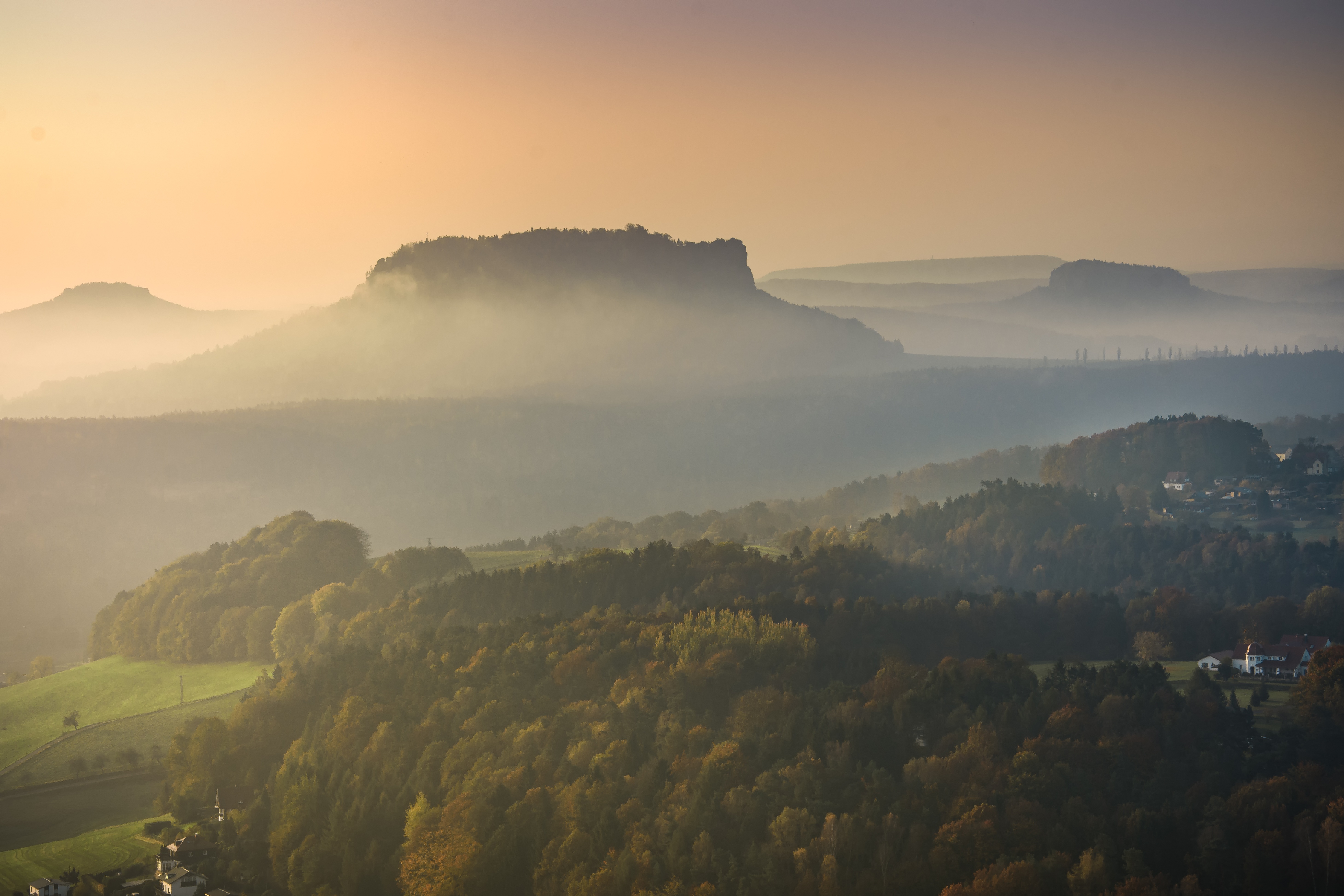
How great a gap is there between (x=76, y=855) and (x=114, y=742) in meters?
14.0

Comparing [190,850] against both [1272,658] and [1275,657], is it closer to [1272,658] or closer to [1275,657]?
[1272,658]

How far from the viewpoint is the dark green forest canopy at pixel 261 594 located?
73.6 m

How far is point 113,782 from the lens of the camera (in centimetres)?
5409

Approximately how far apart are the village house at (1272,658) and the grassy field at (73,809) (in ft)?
147

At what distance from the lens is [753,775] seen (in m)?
38.9

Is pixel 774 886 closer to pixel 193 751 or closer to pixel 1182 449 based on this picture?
pixel 193 751

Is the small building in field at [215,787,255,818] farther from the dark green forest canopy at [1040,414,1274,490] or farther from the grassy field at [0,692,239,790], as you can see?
the dark green forest canopy at [1040,414,1274,490]

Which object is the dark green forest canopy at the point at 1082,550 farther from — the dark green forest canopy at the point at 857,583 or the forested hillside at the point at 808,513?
the forested hillside at the point at 808,513

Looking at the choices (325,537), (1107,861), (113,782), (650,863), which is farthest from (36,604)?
(1107,861)

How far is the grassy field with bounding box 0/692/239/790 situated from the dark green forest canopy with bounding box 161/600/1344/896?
5836 mm

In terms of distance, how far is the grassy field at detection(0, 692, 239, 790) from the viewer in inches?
2172

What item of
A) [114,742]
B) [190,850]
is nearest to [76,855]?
[190,850]

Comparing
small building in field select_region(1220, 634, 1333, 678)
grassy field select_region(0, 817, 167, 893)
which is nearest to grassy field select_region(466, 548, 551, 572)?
grassy field select_region(0, 817, 167, 893)

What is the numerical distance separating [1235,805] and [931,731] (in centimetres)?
956
